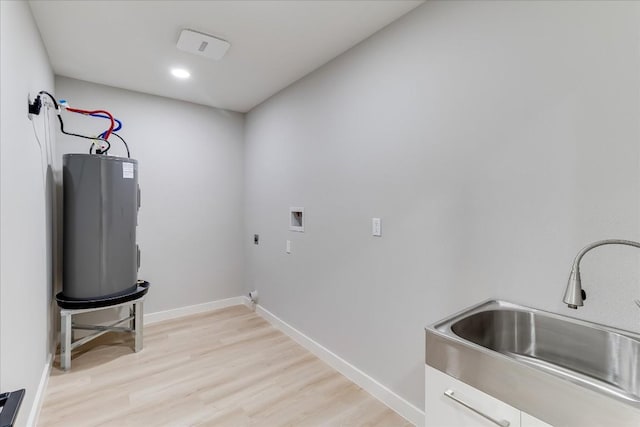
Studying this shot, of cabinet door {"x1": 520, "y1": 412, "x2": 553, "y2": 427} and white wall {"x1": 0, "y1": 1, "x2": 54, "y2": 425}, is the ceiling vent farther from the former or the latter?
cabinet door {"x1": 520, "y1": 412, "x2": 553, "y2": 427}

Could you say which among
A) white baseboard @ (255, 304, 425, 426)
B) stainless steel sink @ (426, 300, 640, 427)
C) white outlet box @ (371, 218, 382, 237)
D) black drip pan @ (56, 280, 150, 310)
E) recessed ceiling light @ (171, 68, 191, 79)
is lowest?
white baseboard @ (255, 304, 425, 426)

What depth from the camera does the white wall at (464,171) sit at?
1160 mm

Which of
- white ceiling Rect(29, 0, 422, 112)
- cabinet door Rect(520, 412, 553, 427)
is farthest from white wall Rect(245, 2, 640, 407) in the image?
cabinet door Rect(520, 412, 553, 427)

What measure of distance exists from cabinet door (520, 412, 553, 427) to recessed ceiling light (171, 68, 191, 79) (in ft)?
10.1

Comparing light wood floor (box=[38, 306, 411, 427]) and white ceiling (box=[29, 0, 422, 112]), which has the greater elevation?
white ceiling (box=[29, 0, 422, 112])

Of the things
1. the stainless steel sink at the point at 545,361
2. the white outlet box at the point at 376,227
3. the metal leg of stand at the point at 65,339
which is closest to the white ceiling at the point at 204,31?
the white outlet box at the point at 376,227

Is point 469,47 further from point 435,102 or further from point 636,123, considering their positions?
point 636,123

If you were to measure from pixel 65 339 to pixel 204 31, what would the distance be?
2.46m

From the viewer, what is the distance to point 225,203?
12.6 feet

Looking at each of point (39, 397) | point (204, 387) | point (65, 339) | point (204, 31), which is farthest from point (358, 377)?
point (204, 31)

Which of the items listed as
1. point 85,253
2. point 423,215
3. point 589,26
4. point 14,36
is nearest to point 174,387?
point 85,253

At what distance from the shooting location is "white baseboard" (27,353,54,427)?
1.77 metres

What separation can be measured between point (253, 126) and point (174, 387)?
2.74 meters

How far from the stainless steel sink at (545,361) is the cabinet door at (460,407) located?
0.09 ft
